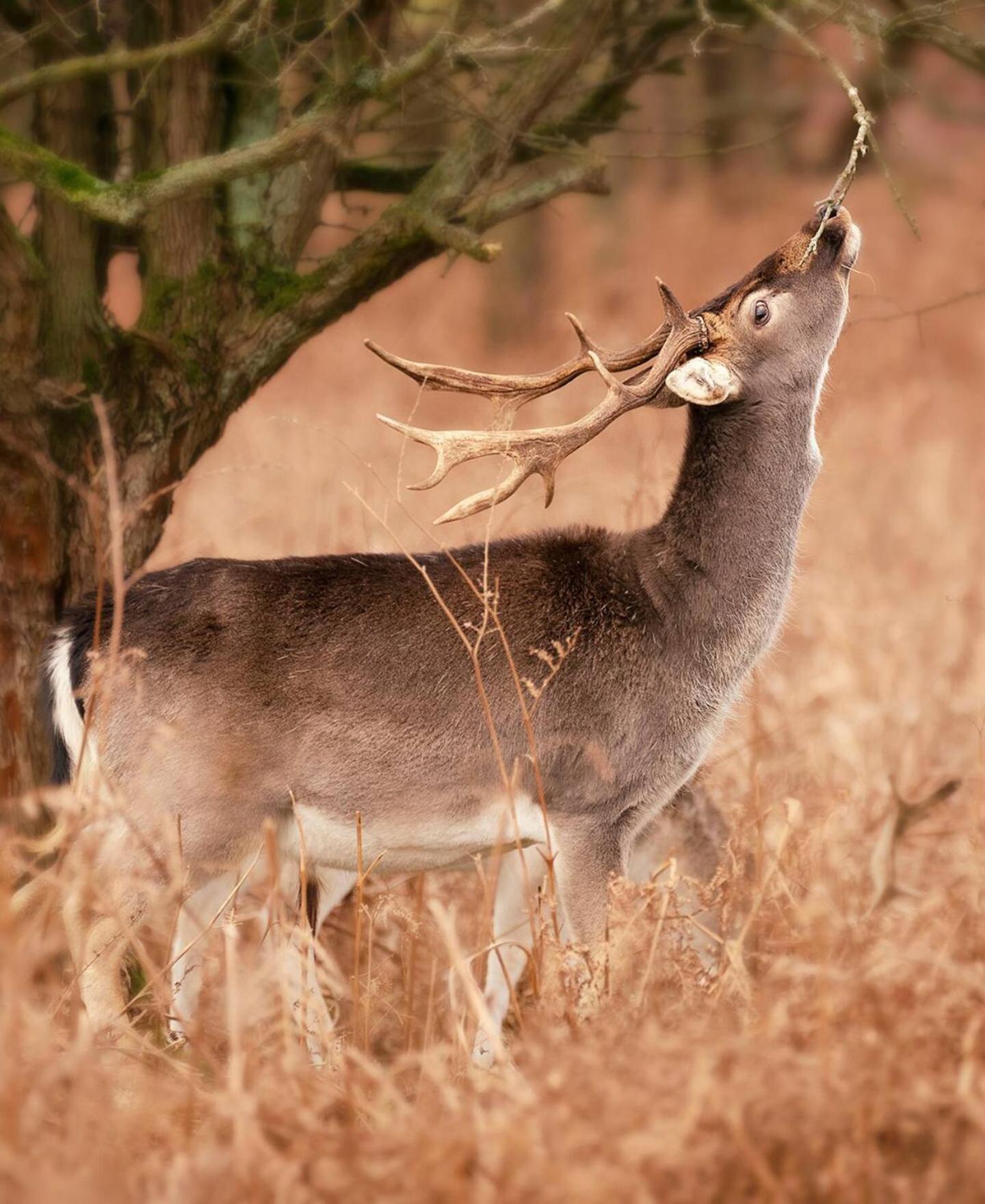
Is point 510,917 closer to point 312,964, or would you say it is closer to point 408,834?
point 408,834

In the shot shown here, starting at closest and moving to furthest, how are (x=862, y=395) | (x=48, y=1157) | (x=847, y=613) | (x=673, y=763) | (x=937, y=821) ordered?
(x=48, y=1157), (x=673, y=763), (x=937, y=821), (x=847, y=613), (x=862, y=395)

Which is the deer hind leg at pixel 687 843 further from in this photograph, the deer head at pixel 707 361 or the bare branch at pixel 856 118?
the bare branch at pixel 856 118

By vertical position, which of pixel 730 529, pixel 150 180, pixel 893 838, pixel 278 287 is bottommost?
pixel 893 838

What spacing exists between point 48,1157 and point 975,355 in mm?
14842

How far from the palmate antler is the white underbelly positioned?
34.1 inches

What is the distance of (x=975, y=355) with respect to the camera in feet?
52.2

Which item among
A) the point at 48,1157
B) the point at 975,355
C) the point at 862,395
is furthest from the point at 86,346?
the point at 975,355

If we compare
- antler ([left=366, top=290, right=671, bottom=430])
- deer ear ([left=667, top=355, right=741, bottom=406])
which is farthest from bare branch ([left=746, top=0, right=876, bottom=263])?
antler ([left=366, top=290, right=671, bottom=430])

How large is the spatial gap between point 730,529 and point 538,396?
68 centimetres

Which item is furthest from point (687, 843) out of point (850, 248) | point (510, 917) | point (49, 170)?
point (49, 170)

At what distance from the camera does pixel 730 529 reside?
4.51m

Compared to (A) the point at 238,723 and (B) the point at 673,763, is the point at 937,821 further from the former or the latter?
(A) the point at 238,723

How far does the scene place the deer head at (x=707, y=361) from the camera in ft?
13.6

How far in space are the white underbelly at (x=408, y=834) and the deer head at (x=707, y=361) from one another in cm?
90
